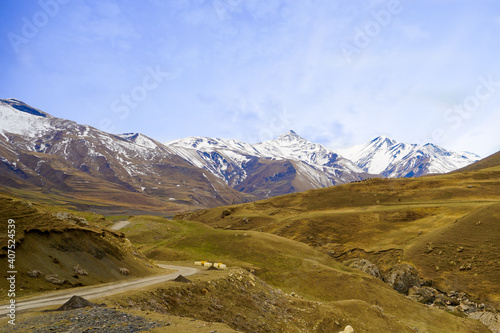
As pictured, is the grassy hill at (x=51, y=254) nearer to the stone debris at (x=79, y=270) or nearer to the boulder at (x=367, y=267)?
the stone debris at (x=79, y=270)

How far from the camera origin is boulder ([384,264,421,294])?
62500 millimetres

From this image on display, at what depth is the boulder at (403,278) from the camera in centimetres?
6250

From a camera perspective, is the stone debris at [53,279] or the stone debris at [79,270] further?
the stone debris at [79,270]

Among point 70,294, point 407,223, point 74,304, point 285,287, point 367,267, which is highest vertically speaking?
point 407,223

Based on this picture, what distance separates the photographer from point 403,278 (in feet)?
208

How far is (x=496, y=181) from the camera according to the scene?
111062mm

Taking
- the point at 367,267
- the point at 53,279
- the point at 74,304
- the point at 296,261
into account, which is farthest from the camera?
the point at 367,267

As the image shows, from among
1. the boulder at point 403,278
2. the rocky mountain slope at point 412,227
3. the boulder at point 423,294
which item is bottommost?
the boulder at point 423,294

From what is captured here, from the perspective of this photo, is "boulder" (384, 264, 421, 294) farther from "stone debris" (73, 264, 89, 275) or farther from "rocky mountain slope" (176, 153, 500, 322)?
"stone debris" (73, 264, 89, 275)

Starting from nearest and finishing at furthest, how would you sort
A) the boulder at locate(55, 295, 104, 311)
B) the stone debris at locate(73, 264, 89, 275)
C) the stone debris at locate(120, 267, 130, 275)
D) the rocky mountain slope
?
the boulder at locate(55, 295, 104, 311)
the stone debris at locate(73, 264, 89, 275)
the stone debris at locate(120, 267, 130, 275)
the rocky mountain slope

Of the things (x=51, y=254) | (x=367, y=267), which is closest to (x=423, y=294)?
(x=367, y=267)

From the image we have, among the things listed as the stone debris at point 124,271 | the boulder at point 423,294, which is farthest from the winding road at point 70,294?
the boulder at point 423,294

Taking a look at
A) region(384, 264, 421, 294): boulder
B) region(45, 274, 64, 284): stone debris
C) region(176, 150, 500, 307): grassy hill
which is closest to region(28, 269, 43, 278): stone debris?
region(45, 274, 64, 284): stone debris

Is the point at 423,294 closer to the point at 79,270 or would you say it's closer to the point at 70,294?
the point at 79,270
